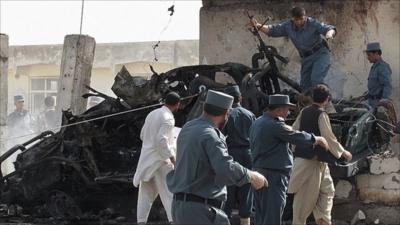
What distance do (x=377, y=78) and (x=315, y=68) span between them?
872 mm

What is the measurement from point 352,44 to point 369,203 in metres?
3.23

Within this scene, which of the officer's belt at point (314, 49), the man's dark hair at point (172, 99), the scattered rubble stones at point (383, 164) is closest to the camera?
the man's dark hair at point (172, 99)

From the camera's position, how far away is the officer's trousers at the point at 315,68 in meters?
10.5

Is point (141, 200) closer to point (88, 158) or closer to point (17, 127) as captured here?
point (88, 158)

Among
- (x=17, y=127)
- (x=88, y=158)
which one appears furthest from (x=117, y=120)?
(x=17, y=127)

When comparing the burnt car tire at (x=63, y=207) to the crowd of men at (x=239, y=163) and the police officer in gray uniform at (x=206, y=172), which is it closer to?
the crowd of men at (x=239, y=163)

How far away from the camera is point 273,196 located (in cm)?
754

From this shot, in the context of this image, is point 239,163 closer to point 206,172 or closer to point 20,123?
point 206,172

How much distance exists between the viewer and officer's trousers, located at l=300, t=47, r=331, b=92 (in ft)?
34.4

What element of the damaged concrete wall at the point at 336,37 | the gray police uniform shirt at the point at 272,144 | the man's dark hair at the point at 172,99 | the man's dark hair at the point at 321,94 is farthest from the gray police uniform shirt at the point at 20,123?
the man's dark hair at the point at 321,94

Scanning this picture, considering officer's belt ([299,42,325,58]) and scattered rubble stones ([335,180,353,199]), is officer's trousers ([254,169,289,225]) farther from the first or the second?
officer's belt ([299,42,325,58])

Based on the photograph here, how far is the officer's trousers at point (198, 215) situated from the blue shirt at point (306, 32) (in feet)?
17.5

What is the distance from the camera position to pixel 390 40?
11.5 m

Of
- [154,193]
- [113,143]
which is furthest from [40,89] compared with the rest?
[154,193]
